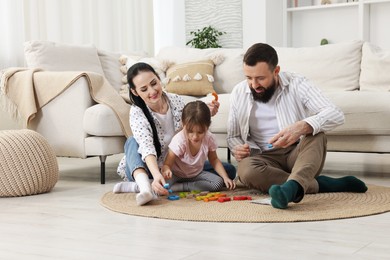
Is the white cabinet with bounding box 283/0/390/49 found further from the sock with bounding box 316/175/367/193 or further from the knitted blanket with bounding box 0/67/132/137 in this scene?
the sock with bounding box 316/175/367/193

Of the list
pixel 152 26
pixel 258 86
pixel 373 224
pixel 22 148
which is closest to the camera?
pixel 373 224

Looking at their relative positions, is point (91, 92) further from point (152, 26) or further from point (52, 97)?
point (152, 26)

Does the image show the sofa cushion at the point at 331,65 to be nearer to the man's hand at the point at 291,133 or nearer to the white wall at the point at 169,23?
the man's hand at the point at 291,133

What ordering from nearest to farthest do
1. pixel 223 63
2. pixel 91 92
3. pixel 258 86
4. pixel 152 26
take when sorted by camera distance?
1. pixel 258 86
2. pixel 91 92
3. pixel 223 63
4. pixel 152 26

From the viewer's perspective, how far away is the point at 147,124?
131 inches

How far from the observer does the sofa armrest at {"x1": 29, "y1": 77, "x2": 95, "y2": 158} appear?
399cm

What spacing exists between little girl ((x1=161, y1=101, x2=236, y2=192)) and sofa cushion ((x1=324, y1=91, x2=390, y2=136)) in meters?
0.82

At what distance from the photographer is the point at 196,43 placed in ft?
23.4

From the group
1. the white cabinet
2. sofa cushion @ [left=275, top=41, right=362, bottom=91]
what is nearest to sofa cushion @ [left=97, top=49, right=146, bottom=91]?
sofa cushion @ [left=275, top=41, right=362, bottom=91]

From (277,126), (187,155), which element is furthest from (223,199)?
(277,126)

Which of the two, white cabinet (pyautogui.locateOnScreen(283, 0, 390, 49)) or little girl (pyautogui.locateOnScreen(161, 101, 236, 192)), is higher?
Answer: white cabinet (pyautogui.locateOnScreen(283, 0, 390, 49))

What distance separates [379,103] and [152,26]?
374cm

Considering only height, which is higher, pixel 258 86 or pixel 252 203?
pixel 258 86

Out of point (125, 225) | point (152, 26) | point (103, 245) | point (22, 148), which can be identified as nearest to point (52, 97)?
point (22, 148)
